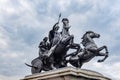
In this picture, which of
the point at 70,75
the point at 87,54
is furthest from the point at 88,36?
the point at 70,75

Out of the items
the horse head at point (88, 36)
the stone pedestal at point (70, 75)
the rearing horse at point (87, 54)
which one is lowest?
the stone pedestal at point (70, 75)

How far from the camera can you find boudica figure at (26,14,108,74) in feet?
40.7

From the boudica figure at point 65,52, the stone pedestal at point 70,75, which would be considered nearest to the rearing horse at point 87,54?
the boudica figure at point 65,52

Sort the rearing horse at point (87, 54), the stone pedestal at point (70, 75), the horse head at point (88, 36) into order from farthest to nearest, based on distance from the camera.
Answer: the horse head at point (88, 36) < the rearing horse at point (87, 54) < the stone pedestal at point (70, 75)

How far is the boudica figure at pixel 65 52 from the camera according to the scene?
12.4m

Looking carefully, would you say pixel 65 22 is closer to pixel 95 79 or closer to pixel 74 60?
pixel 74 60

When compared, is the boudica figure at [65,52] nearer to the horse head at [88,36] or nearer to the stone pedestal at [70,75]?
the horse head at [88,36]

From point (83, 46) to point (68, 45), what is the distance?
2.31ft

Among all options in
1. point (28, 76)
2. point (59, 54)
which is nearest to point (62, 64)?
point (59, 54)

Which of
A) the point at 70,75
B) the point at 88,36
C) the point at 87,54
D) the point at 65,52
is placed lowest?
the point at 70,75

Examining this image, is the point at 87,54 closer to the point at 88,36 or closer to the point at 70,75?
the point at 88,36

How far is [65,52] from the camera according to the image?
12.8m

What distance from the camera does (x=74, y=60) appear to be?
12391mm

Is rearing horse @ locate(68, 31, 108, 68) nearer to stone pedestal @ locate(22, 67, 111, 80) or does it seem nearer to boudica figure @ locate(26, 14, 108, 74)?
boudica figure @ locate(26, 14, 108, 74)
